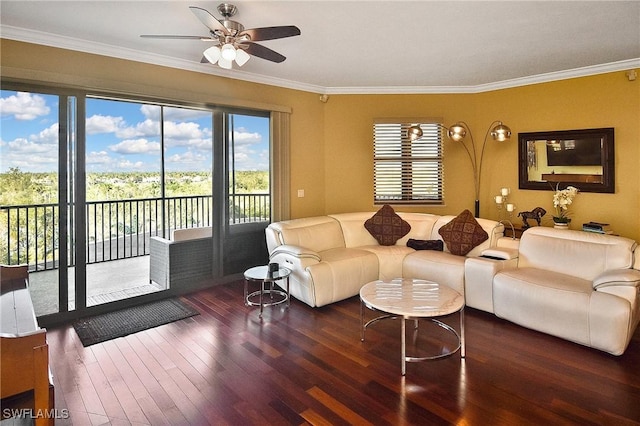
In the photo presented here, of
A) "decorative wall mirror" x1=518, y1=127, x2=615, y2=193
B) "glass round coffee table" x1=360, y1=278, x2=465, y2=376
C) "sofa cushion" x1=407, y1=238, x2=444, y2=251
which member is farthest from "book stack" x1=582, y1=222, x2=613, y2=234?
"glass round coffee table" x1=360, y1=278, x2=465, y2=376

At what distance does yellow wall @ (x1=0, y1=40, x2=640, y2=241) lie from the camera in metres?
3.85

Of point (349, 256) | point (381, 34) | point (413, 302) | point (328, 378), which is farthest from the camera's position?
point (349, 256)

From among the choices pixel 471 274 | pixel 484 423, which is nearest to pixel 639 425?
pixel 484 423

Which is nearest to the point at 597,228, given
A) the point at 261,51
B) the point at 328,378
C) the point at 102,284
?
the point at 328,378

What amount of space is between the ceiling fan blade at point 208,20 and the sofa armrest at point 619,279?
11.7 feet

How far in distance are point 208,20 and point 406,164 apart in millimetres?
3815

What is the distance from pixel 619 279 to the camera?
3.09 meters

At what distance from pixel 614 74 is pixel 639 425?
3855 mm

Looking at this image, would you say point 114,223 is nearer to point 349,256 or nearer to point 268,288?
point 268,288

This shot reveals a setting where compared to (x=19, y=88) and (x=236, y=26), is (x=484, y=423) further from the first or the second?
(x=19, y=88)

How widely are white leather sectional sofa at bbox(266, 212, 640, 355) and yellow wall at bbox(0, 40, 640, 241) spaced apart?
79 centimetres

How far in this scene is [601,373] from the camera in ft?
9.07

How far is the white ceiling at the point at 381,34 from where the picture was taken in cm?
291

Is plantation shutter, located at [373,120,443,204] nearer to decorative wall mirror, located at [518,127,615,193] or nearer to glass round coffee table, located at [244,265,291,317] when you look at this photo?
decorative wall mirror, located at [518,127,615,193]
